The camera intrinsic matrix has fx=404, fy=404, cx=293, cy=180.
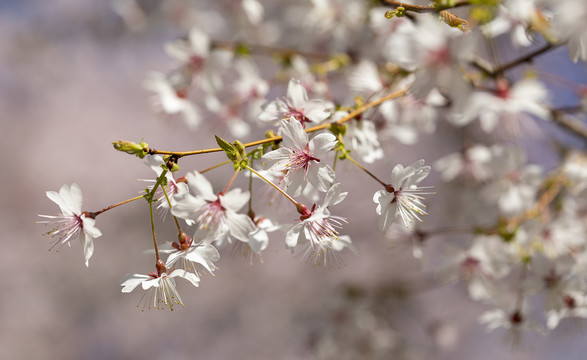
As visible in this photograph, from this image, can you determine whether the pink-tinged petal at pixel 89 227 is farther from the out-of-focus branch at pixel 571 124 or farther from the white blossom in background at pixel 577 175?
the out-of-focus branch at pixel 571 124

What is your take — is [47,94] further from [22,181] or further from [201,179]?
[201,179]

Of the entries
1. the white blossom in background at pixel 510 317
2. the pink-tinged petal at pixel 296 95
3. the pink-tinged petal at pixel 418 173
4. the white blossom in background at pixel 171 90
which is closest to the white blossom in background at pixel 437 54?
the pink-tinged petal at pixel 418 173

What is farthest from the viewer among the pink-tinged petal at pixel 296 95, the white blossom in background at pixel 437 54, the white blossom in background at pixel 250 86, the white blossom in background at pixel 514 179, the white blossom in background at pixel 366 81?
the white blossom in background at pixel 250 86

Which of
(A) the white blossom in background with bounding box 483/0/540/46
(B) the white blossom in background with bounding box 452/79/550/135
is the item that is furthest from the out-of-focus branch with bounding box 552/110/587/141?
(A) the white blossom in background with bounding box 483/0/540/46

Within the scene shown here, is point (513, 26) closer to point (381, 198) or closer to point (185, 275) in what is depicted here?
point (381, 198)

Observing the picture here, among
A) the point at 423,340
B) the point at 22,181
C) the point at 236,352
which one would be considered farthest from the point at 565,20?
the point at 22,181

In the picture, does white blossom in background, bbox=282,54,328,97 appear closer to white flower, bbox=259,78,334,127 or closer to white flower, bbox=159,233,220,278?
white flower, bbox=259,78,334,127

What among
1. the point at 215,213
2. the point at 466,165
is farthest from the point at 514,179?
the point at 215,213
